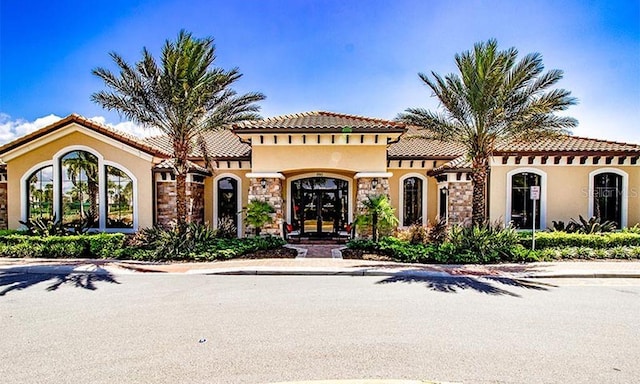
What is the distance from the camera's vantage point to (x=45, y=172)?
15.2 m

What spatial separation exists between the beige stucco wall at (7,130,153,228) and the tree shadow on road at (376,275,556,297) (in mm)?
11221

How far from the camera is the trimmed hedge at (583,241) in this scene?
12328 millimetres

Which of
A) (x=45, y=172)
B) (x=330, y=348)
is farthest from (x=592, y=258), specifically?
(x=45, y=172)

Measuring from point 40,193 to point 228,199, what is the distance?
26.5ft

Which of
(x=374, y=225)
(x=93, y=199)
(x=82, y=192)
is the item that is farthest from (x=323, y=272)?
(x=82, y=192)

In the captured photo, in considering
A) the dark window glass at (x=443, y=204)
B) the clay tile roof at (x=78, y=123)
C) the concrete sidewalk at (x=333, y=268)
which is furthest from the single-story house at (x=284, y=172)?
the concrete sidewalk at (x=333, y=268)

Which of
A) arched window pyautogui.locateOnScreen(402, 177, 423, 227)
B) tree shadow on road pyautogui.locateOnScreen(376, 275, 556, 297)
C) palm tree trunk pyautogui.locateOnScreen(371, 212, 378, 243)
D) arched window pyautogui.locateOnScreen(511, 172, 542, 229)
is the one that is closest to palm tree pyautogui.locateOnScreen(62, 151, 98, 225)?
palm tree trunk pyautogui.locateOnScreen(371, 212, 378, 243)

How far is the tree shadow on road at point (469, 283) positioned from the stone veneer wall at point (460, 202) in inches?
242

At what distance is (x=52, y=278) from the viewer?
915 centimetres

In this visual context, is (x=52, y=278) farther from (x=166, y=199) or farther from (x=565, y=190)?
(x=565, y=190)

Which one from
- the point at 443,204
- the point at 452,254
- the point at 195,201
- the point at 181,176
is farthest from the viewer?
the point at 443,204

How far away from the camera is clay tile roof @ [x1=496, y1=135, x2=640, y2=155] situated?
15000 mm

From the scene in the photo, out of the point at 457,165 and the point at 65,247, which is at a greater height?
the point at 457,165

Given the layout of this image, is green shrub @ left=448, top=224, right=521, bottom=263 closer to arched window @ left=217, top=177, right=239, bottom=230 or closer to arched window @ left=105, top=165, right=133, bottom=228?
arched window @ left=217, top=177, right=239, bottom=230
